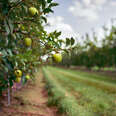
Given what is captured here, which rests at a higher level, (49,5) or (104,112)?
(49,5)

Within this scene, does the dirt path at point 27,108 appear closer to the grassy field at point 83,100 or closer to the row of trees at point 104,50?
the grassy field at point 83,100

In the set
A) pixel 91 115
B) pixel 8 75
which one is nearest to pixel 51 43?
pixel 8 75

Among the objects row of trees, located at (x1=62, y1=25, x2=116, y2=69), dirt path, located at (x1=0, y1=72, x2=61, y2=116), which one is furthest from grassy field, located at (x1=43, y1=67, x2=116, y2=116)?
row of trees, located at (x1=62, y1=25, x2=116, y2=69)

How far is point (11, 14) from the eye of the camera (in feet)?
3.77

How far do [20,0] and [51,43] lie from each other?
17.2 inches

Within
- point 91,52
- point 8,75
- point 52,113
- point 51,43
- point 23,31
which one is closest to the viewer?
point 51,43

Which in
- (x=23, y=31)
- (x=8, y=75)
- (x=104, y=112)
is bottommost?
(x=104, y=112)

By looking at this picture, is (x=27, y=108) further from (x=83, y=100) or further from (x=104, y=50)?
(x=104, y=50)

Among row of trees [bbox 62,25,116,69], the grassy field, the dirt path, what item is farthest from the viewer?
row of trees [bbox 62,25,116,69]

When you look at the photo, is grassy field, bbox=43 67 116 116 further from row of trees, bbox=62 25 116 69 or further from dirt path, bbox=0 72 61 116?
row of trees, bbox=62 25 116 69

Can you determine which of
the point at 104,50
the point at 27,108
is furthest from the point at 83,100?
the point at 104,50

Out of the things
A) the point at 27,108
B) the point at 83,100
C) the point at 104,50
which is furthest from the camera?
the point at 104,50

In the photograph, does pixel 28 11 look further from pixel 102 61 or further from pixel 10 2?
pixel 102 61

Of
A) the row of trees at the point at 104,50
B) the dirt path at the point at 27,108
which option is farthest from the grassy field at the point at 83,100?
the row of trees at the point at 104,50
